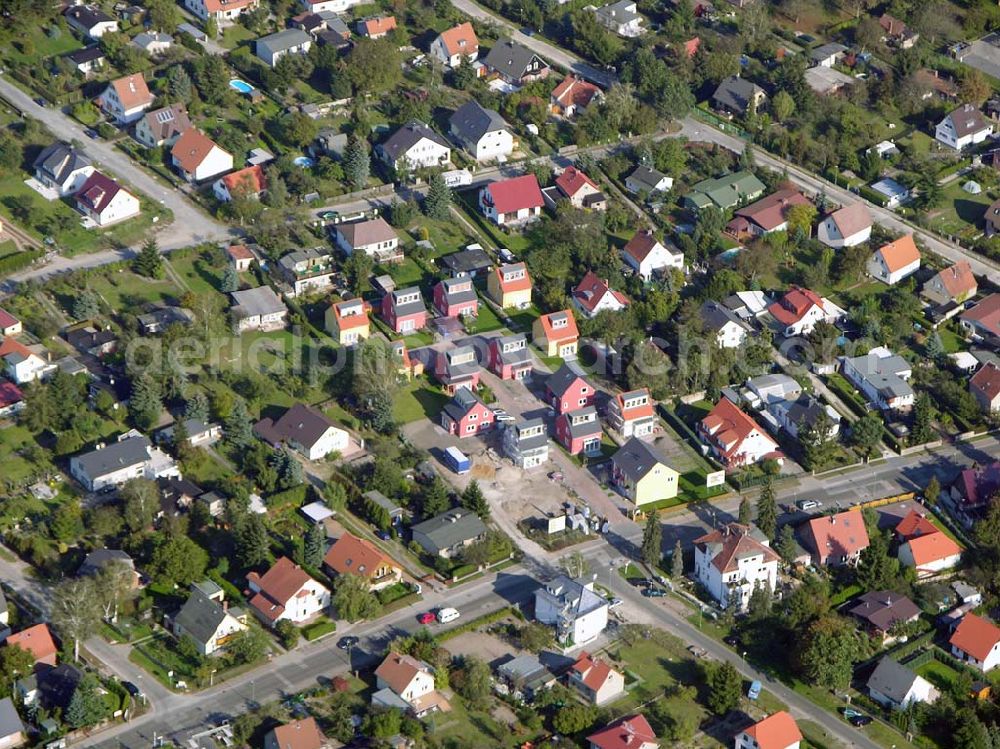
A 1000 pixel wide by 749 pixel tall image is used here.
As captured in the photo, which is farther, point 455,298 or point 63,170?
point 63,170

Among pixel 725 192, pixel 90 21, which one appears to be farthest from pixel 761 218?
pixel 90 21

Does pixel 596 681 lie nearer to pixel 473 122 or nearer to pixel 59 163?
pixel 473 122

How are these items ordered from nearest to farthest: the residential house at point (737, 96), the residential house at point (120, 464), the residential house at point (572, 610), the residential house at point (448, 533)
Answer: the residential house at point (572, 610)
the residential house at point (448, 533)
the residential house at point (120, 464)
the residential house at point (737, 96)

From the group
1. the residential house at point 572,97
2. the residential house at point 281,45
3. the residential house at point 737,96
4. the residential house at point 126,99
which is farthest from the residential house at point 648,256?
the residential house at point 126,99

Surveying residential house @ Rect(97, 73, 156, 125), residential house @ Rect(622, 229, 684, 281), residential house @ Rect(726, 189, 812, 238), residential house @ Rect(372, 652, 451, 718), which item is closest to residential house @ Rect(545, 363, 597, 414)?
residential house @ Rect(622, 229, 684, 281)

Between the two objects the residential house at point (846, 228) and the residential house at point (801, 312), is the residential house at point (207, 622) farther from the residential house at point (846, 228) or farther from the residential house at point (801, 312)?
the residential house at point (846, 228)
